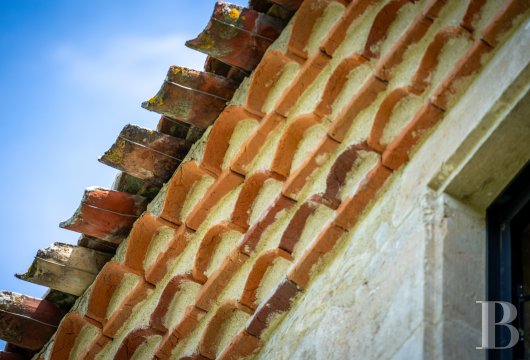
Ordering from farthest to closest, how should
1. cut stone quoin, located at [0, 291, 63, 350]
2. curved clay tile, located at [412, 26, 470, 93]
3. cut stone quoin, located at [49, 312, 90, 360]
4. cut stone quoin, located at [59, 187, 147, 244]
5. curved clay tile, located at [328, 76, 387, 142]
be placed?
cut stone quoin, located at [0, 291, 63, 350] → cut stone quoin, located at [49, 312, 90, 360] → cut stone quoin, located at [59, 187, 147, 244] → curved clay tile, located at [328, 76, 387, 142] → curved clay tile, located at [412, 26, 470, 93]

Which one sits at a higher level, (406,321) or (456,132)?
(456,132)

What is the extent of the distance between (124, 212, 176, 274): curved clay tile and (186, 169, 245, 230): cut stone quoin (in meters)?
0.21

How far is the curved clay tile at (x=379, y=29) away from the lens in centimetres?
350

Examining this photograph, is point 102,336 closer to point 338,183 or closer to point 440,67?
point 338,183

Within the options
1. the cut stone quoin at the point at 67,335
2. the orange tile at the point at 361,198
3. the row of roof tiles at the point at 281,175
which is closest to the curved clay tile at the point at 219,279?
the row of roof tiles at the point at 281,175

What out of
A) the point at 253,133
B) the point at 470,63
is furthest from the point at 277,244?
the point at 470,63

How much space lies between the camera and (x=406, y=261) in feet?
9.66

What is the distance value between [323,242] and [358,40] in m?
0.77

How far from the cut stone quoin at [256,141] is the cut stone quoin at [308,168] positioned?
25cm

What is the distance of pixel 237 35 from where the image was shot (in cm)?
388

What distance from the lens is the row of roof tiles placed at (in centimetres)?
329

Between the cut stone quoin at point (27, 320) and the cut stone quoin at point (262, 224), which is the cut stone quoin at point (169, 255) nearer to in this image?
the cut stone quoin at point (262, 224)

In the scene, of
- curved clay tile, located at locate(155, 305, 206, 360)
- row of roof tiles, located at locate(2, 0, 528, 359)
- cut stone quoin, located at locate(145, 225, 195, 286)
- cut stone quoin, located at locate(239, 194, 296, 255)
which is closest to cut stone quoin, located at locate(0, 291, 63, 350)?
row of roof tiles, located at locate(2, 0, 528, 359)

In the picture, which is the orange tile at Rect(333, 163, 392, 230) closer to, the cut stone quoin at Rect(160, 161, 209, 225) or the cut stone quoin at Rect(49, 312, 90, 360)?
the cut stone quoin at Rect(160, 161, 209, 225)
